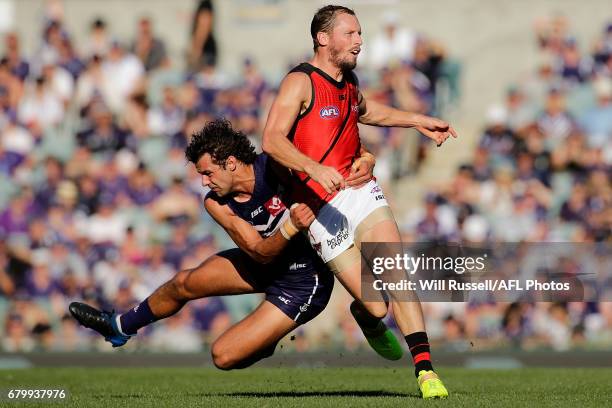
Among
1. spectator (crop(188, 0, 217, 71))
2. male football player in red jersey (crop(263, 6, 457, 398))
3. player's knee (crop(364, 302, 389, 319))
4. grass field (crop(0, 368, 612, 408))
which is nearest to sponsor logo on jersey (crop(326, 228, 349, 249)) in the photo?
male football player in red jersey (crop(263, 6, 457, 398))

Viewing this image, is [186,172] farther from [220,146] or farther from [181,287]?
[220,146]

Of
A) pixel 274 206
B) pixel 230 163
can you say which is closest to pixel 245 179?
pixel 230 163

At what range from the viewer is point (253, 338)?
9.79 metres

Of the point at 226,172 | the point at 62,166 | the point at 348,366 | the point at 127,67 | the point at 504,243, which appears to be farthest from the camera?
the point at 127,67

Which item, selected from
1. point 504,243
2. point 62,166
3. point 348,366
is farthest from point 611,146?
point 62,166

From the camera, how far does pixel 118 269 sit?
689 inches

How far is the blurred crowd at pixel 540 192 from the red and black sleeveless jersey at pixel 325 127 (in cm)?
658

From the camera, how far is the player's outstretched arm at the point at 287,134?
8375mm

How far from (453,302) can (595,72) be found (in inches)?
223

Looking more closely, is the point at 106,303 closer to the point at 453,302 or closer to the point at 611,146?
the point at 453,302

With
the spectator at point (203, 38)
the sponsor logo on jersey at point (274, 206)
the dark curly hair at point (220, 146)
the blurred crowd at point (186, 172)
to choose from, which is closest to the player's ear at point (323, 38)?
the dark curly hair at point (220, 146)

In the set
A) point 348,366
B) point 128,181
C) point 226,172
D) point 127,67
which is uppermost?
point 226,172

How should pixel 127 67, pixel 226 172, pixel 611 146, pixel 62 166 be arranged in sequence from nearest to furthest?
pixel 226 172 → pixel 611 146 → pixel 62 166 → pixel 127 67

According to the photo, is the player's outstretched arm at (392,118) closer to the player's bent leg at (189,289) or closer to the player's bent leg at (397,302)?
the player's bent leg at (397,302)
